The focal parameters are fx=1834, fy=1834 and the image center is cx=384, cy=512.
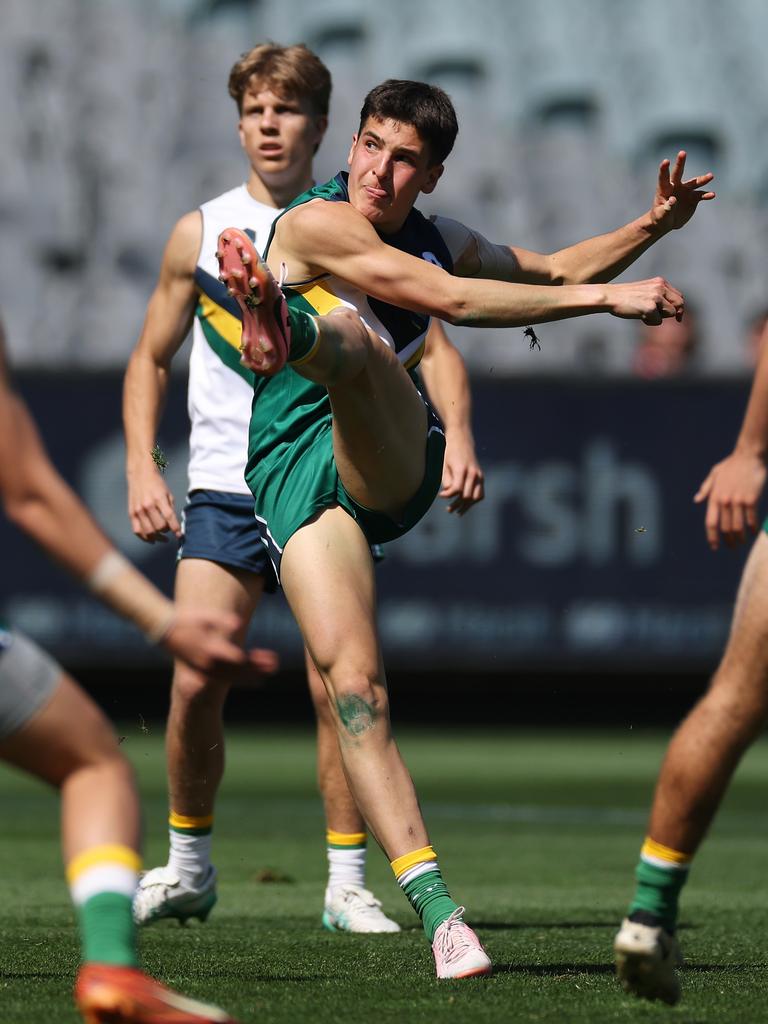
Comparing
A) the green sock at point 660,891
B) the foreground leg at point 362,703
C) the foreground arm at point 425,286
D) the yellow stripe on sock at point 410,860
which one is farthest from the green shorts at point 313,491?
the green sock at point 660,891

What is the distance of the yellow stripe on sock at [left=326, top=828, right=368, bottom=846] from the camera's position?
229 inches

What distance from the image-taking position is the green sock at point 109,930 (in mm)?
2928

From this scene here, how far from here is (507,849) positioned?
27.3 ft

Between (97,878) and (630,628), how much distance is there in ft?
36.2

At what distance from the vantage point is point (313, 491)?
4703 millimetres

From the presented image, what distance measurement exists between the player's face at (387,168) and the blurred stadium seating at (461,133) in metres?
9.96

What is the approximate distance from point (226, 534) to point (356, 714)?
1.51m

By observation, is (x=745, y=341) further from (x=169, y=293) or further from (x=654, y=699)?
(x=169, y=293)

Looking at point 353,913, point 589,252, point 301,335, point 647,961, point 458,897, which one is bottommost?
point 458,897

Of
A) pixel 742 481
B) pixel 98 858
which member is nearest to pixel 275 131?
pixel 742 481

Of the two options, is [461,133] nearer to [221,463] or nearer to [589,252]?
[221,463]

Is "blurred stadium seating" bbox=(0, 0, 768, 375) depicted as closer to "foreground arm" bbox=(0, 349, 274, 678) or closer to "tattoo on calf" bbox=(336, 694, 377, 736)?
"tattoo on calf" bbox=(336, 694, 377, 736)

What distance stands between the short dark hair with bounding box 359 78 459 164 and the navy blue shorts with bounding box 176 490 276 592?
61.5 inches

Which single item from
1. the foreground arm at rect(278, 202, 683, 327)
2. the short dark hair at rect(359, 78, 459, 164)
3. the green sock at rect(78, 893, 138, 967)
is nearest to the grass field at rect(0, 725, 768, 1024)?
the green sock at rect(78, 893, 138, 967)
